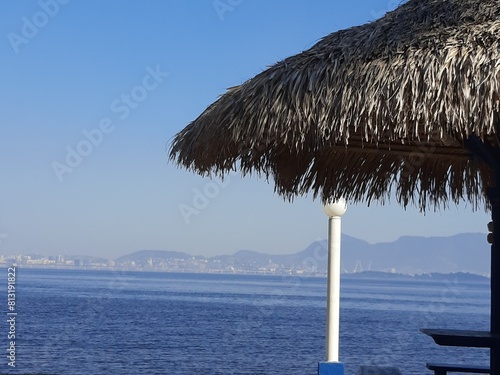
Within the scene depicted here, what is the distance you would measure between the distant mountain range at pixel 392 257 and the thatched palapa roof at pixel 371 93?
4835 inches

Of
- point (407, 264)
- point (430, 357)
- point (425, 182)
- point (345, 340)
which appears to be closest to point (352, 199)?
point (425, 182)

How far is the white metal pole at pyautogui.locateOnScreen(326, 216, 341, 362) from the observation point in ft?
17.7

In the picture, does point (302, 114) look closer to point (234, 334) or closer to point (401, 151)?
point (401, 151)

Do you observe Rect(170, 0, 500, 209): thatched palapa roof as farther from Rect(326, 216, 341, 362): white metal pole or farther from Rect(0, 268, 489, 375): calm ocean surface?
Rect(0, 268, 489, 375): calm ocean surface

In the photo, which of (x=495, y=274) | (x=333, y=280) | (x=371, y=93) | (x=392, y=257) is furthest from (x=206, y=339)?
(x=392, y=257)

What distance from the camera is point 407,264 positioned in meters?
143

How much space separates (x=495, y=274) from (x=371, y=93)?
132 cm

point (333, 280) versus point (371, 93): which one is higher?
point (371, 93)

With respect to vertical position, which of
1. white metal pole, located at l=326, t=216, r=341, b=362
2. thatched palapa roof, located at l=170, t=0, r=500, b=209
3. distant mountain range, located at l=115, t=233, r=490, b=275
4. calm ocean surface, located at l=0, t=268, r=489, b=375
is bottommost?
calm ocean surface, located at l=0, t=268, r=489, b=375

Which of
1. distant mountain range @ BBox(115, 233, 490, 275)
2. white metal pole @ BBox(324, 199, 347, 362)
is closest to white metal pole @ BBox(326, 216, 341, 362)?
white metal pole @ BBox(324, 199, 347, 362)

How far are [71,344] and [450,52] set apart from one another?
30.4 metres

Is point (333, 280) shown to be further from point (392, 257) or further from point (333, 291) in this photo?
point (392, 257)

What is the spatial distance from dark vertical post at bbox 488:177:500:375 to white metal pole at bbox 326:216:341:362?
1.62 meters

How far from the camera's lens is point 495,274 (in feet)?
12.9
